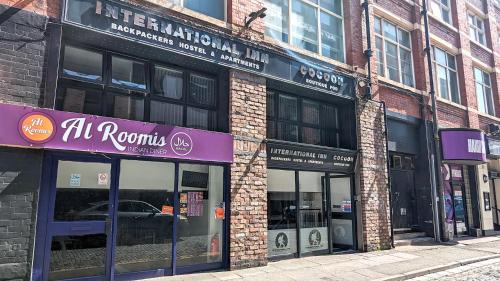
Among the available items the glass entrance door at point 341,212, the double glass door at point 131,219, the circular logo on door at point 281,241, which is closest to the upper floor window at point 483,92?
the glass entrance door at point 341,212

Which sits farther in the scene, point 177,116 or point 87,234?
point 177,116

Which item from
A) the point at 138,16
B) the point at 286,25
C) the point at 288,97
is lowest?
the point at 288,97

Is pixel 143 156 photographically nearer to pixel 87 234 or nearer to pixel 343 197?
pixel 87 234

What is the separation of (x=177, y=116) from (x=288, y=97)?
3.39 m

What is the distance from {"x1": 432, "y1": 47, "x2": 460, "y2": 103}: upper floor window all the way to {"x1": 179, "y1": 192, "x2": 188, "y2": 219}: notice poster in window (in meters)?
11.8

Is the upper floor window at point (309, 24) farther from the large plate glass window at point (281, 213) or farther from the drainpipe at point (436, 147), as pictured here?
the drainpipe at point (436, 147)

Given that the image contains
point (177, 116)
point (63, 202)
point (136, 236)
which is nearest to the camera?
point (63, 202)

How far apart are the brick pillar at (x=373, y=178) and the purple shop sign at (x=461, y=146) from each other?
3464 millimetres

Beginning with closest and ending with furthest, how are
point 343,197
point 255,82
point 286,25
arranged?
point 255,82, point 286,25, point 343,197

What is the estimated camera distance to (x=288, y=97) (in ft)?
32.9

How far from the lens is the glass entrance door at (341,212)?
34.9ft

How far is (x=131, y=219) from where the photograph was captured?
22.7ft

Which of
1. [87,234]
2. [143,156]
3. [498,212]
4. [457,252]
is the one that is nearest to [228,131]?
[143,156]

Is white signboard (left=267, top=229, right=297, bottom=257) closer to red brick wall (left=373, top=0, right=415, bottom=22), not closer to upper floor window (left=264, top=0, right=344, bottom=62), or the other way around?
upper floor window (left=264, top=0, right=344, bottom=62)
